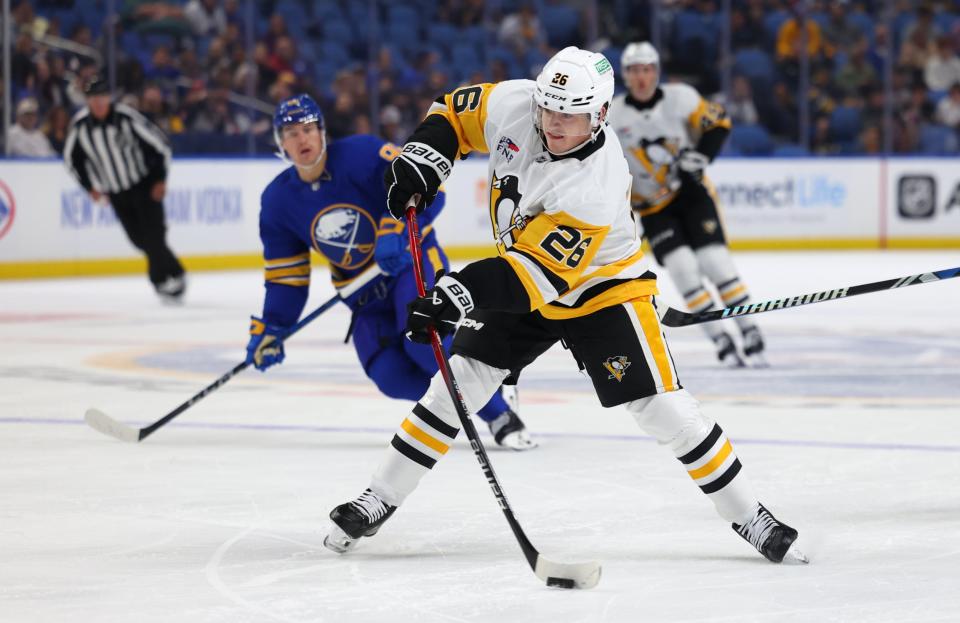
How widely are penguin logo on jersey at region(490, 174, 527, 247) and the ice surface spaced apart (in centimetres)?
66

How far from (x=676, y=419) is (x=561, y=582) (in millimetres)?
436

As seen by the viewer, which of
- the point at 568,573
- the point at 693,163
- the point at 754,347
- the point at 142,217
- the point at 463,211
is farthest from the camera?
the point at 463,211

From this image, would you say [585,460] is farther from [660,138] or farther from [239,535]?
[660,138]

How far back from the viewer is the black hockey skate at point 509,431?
4.39 m

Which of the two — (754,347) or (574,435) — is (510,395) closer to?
(574,435)

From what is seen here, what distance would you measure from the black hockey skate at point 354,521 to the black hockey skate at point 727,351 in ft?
10.9

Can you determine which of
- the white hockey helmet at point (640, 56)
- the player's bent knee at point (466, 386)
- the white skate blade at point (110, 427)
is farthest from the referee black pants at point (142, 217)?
the player's bent knee at point (466, 386)

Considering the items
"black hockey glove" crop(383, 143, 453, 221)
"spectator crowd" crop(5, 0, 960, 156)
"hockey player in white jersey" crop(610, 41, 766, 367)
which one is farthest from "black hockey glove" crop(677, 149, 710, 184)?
"spectator crowd" crop(5, 0, 960, 156)

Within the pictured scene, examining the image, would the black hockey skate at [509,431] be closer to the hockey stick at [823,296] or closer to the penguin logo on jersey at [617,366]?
the hockey stick at [823,296]

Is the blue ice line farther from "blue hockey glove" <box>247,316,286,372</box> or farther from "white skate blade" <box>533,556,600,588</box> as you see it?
"white skate blade" <box>533,556,600,588</box>

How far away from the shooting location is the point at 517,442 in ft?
14.4

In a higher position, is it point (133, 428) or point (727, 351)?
point (133, 428)

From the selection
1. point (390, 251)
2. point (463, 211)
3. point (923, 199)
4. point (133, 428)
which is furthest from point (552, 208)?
point (923, 199)

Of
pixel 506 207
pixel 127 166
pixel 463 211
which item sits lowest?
pixel 463 211
